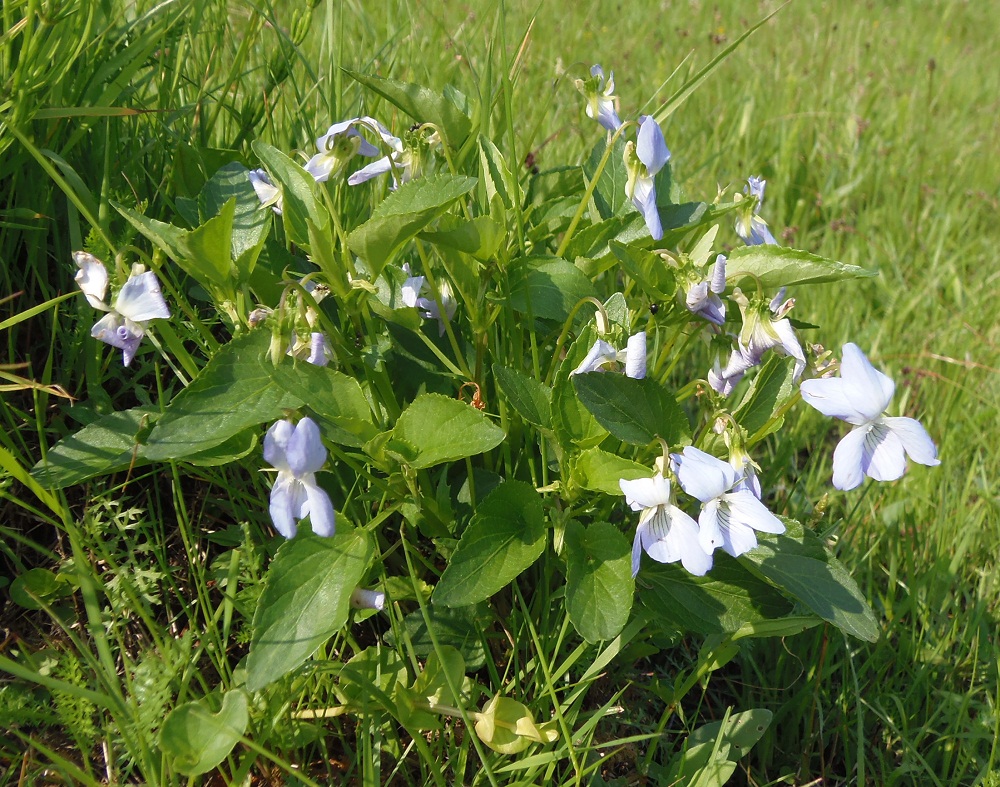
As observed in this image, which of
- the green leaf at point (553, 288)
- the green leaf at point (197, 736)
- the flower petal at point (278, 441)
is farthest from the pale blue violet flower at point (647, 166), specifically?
the green leaf at point (197, 736)

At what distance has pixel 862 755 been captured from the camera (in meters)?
1.40

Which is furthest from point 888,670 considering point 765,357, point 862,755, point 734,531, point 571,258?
point 571,258

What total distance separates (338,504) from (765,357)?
766 millimetres

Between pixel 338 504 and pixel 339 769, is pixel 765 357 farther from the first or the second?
pixel 339 769

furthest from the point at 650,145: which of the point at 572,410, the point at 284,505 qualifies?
the point at 284,505

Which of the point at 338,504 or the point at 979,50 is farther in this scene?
the point at 979,50

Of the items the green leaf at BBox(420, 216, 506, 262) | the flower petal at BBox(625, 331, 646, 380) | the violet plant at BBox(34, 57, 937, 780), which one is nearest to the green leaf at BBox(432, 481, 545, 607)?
the violet plant at BBox(34, 57, 937, 780)

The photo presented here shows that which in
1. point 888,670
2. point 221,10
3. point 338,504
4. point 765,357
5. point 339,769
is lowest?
point 888,670

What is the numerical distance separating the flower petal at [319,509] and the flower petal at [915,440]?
2.41ft

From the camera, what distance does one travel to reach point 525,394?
4.17 feet

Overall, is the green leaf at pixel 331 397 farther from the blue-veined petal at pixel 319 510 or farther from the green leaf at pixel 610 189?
the green leaf at pixel 610 189

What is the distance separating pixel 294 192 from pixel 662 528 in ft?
2.41

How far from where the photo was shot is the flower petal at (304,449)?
108 centimetres

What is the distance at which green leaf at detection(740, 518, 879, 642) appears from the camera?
1250mm
